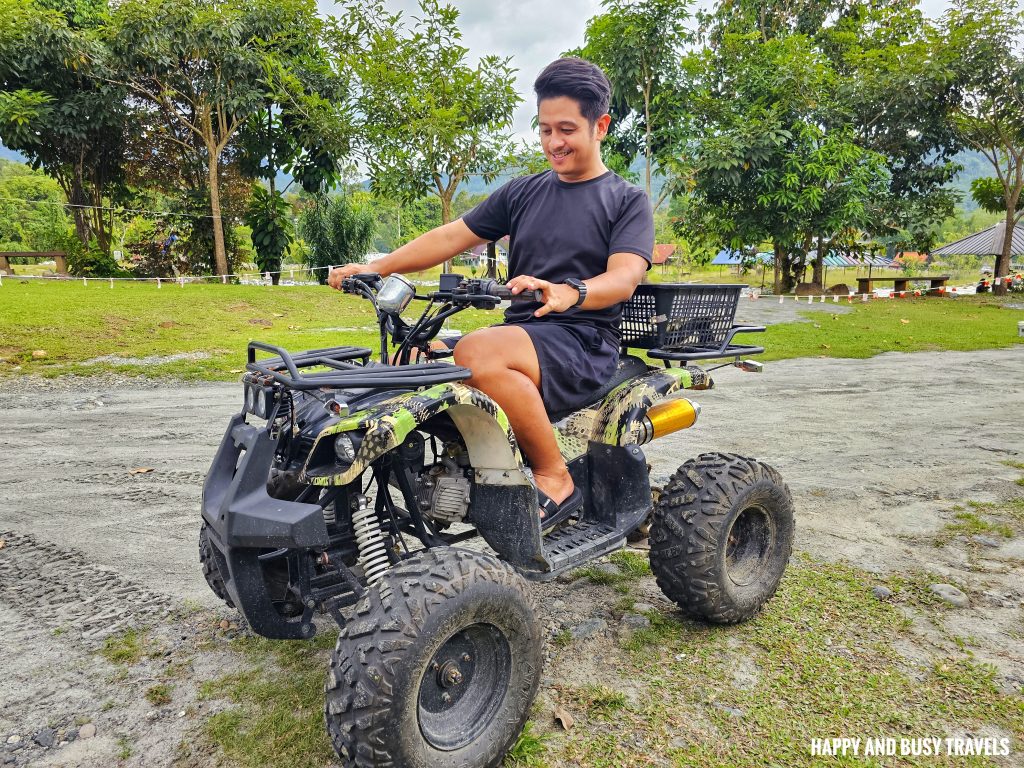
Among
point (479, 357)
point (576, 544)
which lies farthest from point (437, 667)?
point (479, 357)

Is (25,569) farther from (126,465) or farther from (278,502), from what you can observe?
(278,502)

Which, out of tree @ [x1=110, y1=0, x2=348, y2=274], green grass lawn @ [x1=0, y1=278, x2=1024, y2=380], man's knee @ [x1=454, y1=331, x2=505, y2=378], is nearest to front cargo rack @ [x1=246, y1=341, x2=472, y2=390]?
man's knee @ [x1=454, y1=331, x2=505, y2=378]

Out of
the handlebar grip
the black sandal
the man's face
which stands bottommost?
the black sandal

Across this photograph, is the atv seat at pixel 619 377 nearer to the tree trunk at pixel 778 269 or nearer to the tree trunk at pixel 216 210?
the tree trunk at pixel 216 210

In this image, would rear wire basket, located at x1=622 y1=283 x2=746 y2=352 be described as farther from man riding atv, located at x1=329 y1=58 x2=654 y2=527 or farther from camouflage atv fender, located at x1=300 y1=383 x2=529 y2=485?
camouflage atv fender, located at x1=300 y1=383 x2=529 y2=485

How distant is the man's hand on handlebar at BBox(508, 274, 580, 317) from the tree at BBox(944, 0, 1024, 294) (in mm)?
26321

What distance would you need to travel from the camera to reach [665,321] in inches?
123

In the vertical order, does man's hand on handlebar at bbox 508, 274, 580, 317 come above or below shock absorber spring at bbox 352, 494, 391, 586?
above

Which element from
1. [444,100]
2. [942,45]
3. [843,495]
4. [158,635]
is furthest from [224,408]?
[942,45]

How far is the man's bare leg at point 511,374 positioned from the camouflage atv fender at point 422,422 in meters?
0.12

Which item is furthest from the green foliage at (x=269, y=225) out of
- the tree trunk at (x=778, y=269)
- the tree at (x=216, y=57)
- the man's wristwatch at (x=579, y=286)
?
the man's wristwatch at (x=579, y=286)

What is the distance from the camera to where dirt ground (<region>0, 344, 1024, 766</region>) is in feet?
8.59

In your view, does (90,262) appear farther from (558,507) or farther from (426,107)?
(558,507)

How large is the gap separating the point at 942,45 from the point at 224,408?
83.3ft
